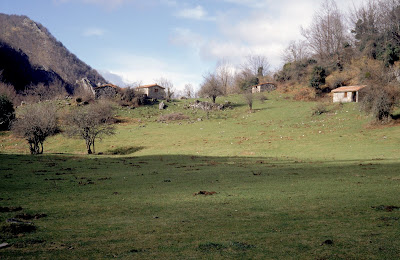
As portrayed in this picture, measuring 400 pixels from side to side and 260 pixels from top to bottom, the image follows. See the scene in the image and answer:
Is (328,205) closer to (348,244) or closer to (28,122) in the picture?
(348,244)

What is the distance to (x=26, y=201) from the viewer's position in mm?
13672

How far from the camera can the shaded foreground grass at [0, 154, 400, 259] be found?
304 inches

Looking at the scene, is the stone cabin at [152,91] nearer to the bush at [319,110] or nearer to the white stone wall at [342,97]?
the bush at [319,110]

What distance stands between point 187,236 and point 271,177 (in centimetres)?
1367

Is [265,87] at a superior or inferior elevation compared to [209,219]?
superior

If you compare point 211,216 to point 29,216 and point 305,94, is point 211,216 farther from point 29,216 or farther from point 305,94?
point 305,94

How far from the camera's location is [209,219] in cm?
1105

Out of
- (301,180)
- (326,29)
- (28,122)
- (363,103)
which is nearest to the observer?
(301,180)

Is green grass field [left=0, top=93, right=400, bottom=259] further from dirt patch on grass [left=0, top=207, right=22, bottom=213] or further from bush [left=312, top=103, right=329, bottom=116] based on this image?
bush [left=312, top=103, right=329, bottom=116]

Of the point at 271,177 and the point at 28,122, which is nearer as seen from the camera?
the point at 271,177

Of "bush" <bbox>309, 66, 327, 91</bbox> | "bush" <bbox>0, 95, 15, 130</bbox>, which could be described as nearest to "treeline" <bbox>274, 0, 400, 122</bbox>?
"bush" <bbox>309, 66, 327, 91</bbox>

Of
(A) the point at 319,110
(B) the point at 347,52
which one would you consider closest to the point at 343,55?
(B) the point at 347,52

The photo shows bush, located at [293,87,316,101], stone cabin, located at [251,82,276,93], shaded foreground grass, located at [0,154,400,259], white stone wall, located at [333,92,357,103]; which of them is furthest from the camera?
stone cabin, located at [251,82,276,93]

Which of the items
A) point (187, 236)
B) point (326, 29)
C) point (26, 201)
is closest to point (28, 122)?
point (26, 201)
